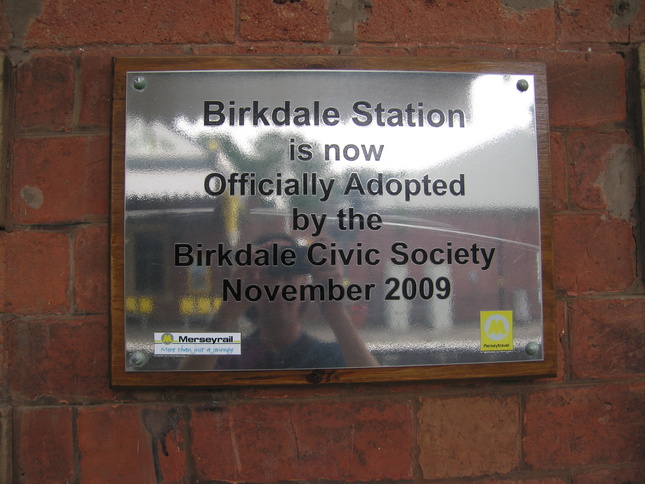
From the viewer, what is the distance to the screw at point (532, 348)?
3.97 feet

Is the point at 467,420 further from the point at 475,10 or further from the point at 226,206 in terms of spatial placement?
the point at 475,10

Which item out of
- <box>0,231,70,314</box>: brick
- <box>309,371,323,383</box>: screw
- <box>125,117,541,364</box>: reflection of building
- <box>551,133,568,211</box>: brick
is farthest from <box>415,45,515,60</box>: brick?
<box>0,231,70,314</box>: brick

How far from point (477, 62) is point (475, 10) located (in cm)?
16

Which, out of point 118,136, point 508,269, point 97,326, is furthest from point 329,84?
point 97,326

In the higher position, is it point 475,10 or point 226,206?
point 475,10

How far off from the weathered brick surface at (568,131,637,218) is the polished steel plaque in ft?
0.46

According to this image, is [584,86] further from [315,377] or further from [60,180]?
[60,180]

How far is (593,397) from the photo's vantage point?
1.24 metres

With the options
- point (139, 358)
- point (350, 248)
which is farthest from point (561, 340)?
point (139, 358)

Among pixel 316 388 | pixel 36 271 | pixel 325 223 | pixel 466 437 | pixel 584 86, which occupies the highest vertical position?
pixel 584 86

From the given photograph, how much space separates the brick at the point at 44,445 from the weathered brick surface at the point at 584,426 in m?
1.28

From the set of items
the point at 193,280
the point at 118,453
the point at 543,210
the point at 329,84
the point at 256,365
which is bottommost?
the point at 118,453

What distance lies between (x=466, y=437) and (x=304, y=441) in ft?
1.50

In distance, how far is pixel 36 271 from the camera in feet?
3.94
